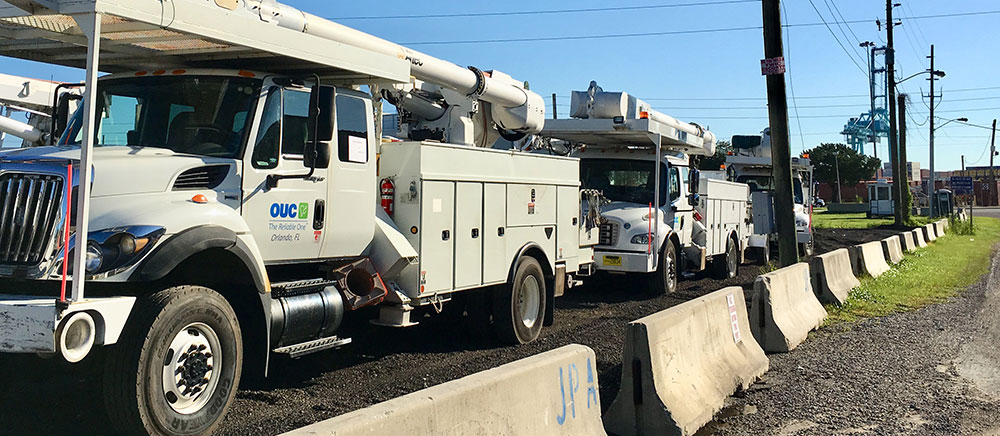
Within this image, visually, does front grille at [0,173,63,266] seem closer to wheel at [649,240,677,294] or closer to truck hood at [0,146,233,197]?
truck hood at [0,146,233,197]

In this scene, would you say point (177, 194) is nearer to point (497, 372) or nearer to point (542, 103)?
point (497, 372)

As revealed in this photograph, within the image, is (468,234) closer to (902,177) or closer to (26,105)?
(26,105)

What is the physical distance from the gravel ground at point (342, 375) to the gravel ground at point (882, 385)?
1392 mm

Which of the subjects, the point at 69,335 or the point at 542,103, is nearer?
the point at 69,335

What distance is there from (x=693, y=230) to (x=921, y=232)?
14920 mm

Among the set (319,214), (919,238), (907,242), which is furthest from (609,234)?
(919,238)

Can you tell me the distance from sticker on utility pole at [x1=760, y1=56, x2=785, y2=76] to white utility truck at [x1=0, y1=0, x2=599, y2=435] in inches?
256

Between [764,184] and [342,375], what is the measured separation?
1852cm

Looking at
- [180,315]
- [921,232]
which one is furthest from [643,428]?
[921,232]

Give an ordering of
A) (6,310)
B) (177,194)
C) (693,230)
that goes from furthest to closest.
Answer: (693,230), (177,194), (6,310)

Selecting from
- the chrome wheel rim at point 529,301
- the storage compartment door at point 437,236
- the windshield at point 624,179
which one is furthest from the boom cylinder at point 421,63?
the windshield at point 624,179

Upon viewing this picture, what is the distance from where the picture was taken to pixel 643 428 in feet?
19.9

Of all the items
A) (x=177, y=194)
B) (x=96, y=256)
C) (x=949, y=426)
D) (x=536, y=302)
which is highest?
(x=177, y=194)

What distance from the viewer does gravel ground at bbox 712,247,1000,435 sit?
6.58 m
